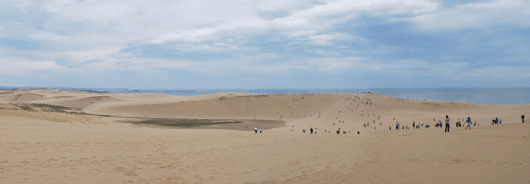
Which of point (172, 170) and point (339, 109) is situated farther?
point (339, 109)

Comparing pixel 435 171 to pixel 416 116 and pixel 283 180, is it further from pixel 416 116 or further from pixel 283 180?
pixel 416 116

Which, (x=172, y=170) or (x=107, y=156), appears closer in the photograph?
(x=172, y=170)

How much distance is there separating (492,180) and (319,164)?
4.88 metres

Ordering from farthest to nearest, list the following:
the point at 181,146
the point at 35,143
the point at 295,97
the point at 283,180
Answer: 1. the point at 295,97
2. the point at 181,146
3. the point at 35,143
4. the point at 283,180

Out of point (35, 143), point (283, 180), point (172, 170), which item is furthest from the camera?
point (35, 143)

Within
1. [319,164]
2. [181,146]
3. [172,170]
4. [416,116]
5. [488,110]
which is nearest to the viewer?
[172,170]

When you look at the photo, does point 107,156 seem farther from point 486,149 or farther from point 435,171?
point 486,149

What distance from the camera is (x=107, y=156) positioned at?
10.7 meters

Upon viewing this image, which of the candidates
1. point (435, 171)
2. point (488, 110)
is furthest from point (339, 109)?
point (435, 171)

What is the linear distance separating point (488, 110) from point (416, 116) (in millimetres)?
13641

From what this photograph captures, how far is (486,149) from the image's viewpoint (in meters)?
11.9

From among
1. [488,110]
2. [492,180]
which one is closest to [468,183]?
[492,180]

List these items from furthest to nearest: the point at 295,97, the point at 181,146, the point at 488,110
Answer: the point at 295,97 → the point at 488,110 → the point at 181,146

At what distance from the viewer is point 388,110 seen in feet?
153
